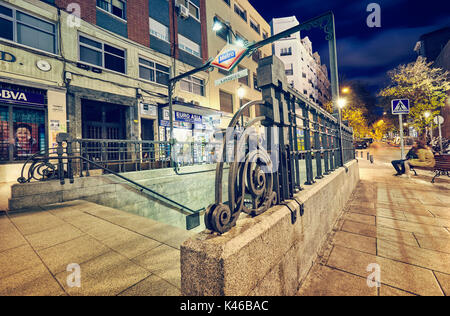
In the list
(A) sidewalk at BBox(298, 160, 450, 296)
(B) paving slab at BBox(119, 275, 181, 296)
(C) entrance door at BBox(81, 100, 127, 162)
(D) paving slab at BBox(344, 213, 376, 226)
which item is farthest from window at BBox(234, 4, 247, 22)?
(B) paving slab at BBox(119, 275, 181, 296)

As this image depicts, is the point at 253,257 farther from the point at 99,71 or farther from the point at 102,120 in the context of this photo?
the point at 99,71

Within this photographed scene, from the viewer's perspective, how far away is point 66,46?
28.8 ft

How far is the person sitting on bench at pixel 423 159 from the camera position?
809cm

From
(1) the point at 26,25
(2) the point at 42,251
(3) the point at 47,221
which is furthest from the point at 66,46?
(2) the point at 42,251

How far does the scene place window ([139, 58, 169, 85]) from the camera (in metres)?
11.9

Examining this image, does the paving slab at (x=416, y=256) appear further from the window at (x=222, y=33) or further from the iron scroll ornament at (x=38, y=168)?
the window at (x=222, y=33)

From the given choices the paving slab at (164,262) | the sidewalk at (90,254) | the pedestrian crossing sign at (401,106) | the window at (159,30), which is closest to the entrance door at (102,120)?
the window at (159,30)

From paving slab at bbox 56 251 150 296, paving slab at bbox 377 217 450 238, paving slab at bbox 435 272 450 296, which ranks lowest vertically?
paving slab at bbox 435 272 450 296

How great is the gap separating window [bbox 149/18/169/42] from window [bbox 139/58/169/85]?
1.97 m

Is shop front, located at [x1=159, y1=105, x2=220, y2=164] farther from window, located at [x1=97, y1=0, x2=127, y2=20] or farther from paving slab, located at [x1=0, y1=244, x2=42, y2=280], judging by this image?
paving slab, located at [x1=0, y1=244, x2=42, y2=280]

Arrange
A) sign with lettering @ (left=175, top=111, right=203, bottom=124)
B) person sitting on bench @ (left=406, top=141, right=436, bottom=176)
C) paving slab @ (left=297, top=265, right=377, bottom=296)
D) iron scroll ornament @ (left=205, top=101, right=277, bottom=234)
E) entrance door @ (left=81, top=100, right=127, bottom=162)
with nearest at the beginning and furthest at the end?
iron scroll ornament @ (left=205, top=101, right=277, bottom=234), paving slab @ (left=297, top=265, right=377, bottom=296), person sitting on bench @ (left=406, top=141, right=436, bottom=176), entrance door @ (left=81, top=100, right=127, bottom=162), sign with lettering @ (left=175, top=111, right=203, bottom=124)

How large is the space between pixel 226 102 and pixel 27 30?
43.6 feet

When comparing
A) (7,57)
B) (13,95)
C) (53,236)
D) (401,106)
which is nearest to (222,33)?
(7,57)
